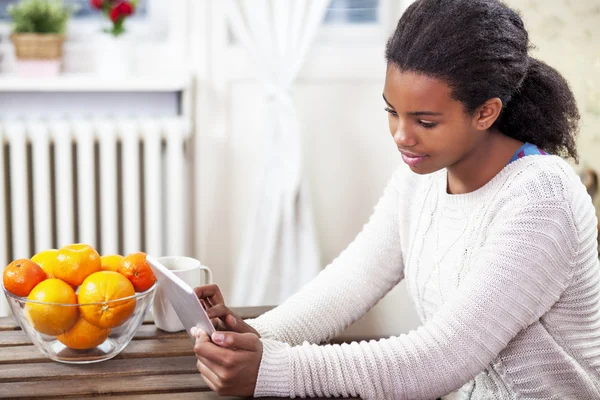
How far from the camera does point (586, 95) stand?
284 centimetres

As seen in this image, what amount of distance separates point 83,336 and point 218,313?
21 cm

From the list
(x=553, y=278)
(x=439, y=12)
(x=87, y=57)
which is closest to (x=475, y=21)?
(x=439, y=12)

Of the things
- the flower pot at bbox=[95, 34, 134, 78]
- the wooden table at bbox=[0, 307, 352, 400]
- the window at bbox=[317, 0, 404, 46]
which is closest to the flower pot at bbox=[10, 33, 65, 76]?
the flower pot at bbox=[95, 34, 134, 78]

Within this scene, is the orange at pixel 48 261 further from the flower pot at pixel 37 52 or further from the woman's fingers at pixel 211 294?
the flower pot at pixel 37 52

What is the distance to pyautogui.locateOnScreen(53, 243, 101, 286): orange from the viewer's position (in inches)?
48.1

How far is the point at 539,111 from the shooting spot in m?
1.39

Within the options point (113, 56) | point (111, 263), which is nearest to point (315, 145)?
point (113, 56)

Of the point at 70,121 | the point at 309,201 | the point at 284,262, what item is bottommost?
the point at 284,262

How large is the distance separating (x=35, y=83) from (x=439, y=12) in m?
1.83

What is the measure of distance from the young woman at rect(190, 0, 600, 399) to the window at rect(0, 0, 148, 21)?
1.82 meters

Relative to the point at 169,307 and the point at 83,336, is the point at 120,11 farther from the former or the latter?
the point at 83,336

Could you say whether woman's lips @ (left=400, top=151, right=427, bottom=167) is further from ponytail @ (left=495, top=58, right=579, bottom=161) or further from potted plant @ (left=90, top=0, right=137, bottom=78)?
potted plant @ (left=90, top=0, right=137, bottom=78)

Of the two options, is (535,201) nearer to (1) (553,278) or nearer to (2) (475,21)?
(1) (553,278)

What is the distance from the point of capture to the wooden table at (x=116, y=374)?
1.12 metres
